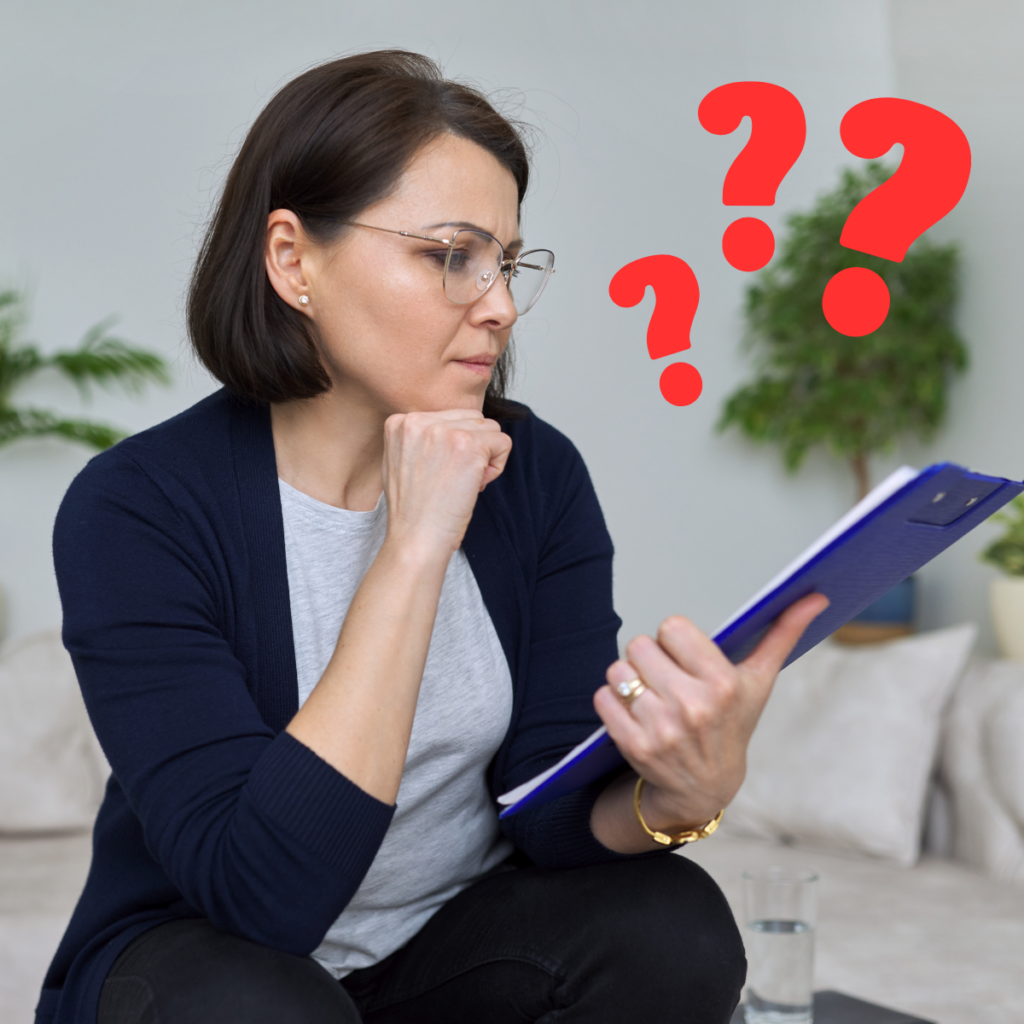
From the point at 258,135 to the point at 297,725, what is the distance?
56 cm

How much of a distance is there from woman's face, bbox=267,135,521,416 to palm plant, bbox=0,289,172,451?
5.87 ft

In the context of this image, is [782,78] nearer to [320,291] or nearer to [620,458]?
[620,458]

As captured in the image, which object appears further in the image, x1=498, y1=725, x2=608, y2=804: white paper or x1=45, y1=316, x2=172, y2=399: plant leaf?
x1=45, y1=316, x2=172, y2=399: plant leaf

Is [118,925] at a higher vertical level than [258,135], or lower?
lower

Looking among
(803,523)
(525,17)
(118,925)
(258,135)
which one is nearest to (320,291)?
(258,135)

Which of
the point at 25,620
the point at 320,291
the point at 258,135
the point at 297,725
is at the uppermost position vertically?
the point at 258,135

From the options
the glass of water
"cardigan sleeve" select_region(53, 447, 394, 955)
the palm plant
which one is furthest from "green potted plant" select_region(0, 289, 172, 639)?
the glass of water

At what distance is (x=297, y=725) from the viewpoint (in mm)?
837

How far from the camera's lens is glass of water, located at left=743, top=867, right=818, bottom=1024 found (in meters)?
1.18

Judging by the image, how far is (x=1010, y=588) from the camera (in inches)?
96.4

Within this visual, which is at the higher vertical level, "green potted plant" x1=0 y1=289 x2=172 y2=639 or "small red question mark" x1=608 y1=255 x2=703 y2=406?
"small red question mark" x1=608 y1=255 x2=703 y2=406

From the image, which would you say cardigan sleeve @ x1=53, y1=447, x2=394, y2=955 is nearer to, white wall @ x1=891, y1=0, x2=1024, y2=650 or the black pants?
the black pants

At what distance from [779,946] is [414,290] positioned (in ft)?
2.48

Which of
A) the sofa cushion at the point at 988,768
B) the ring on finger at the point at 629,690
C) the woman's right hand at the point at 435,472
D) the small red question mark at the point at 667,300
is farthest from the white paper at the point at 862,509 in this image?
the small red question mark at the point at 667,300
